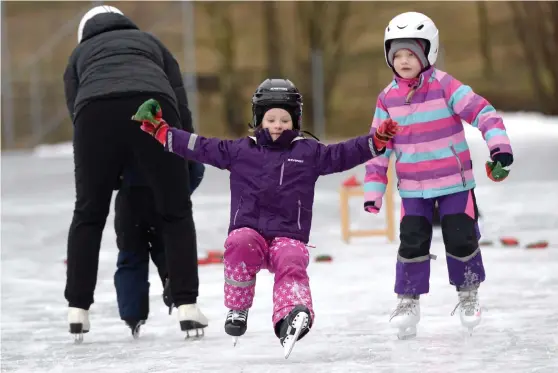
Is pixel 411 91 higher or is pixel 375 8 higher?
pixel 375 8

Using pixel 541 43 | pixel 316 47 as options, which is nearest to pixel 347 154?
pixel 316 47

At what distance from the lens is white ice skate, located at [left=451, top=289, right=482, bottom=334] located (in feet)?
16.8

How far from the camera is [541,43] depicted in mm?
26547

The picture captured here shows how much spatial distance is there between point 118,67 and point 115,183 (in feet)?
1.65

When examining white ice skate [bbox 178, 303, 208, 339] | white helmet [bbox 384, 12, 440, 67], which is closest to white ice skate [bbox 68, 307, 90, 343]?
white ice skate [bbox 178, 303, 208, 339]

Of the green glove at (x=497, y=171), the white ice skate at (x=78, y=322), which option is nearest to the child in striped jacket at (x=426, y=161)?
the green glove at (x=497, y=171)

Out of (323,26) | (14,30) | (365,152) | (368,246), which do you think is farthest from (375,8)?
(365,152)

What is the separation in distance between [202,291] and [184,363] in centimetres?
224

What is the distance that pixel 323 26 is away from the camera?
26.9m

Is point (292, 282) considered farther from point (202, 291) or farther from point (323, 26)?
point (323, 26)

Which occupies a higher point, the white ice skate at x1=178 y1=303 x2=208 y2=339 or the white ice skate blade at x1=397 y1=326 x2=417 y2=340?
the white ice skate at x1=178 y1=303 x2=208 y2=339

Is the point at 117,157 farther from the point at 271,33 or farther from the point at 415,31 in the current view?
the point at 271,33

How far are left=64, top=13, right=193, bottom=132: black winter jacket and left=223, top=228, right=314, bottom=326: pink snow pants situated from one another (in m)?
0.89

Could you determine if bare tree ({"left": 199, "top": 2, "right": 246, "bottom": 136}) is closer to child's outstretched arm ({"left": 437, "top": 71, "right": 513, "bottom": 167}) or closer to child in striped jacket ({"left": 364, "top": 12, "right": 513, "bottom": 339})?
child in striped jacket ({"left": 364, "top": 12, "right": 513, "bottom": 339})
